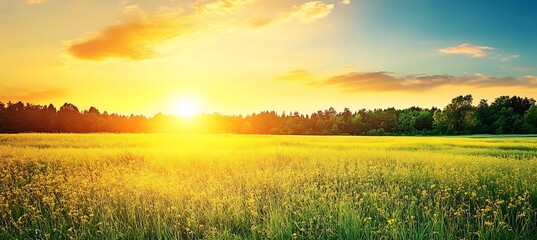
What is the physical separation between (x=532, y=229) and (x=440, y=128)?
8450 centimetres

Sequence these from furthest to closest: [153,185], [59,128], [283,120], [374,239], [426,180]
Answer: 1. [283,120]
2. [59,128]
3. [426,180]
4. [153,185]
5. [374,239]

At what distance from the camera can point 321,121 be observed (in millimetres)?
101812

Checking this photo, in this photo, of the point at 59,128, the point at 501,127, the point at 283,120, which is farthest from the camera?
the point at 283,120

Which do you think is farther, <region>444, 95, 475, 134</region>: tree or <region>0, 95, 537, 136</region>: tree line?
<region>444, 95, 475, 134</region>: tree

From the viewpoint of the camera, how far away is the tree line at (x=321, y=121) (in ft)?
255

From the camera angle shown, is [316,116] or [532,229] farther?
[316,116]

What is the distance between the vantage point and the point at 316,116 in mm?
109438

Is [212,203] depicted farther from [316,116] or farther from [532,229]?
[316,116]

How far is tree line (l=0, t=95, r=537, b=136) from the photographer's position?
77750 millimetres

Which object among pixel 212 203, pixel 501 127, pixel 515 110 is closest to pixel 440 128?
pixel 501 127

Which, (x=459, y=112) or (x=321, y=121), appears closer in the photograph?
(x=459, y=112)

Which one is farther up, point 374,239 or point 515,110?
point 515,110

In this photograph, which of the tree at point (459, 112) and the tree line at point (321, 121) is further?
the tree at point (459, 112)

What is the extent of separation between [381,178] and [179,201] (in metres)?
6.24
